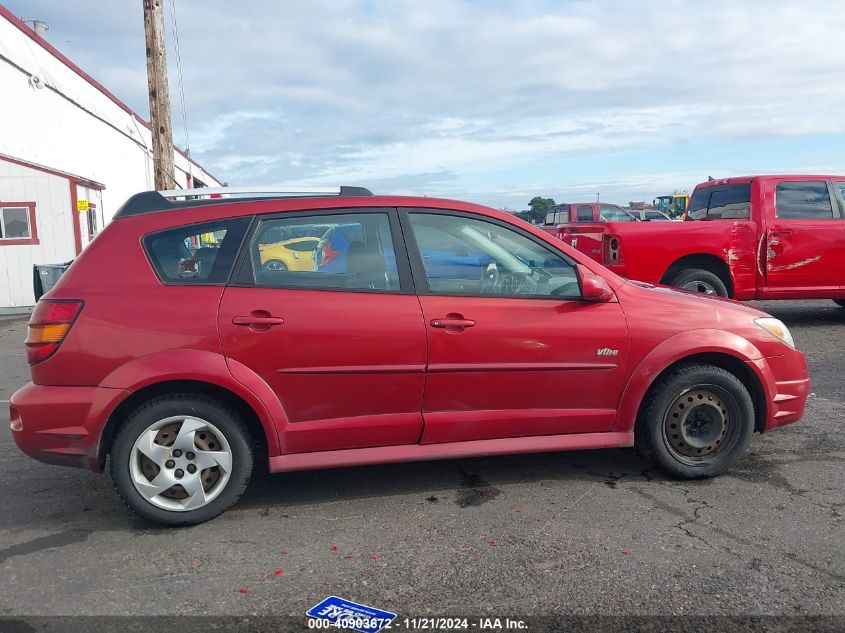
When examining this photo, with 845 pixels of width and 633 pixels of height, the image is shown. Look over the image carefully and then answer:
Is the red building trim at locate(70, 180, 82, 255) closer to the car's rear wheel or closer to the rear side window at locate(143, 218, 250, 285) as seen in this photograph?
the rear side window at locate(143, 218, 250, 285)

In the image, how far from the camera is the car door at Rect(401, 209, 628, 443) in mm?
4016

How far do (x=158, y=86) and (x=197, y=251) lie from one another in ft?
31.1

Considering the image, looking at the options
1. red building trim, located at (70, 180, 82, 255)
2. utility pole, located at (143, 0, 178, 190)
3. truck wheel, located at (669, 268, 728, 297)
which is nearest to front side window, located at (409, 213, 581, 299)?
truck wheel, located at (669, 268, 728, 297)

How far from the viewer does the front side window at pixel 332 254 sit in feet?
13.1

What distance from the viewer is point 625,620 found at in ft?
9.57

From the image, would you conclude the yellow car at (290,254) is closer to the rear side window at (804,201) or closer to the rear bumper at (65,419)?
the rear bumper at (65,419)

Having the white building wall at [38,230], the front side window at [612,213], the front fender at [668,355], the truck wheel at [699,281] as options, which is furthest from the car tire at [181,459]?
the front side window at [612,213]

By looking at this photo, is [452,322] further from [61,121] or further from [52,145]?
[61,121]

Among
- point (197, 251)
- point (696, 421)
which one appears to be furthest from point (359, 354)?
point (696, 421)

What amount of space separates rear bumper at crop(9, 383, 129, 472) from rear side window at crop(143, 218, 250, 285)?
694 millimetres

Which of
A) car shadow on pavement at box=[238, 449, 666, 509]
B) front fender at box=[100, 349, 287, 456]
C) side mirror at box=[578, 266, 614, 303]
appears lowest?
car shadow on pavement at box=[238, 449, 666, 509]

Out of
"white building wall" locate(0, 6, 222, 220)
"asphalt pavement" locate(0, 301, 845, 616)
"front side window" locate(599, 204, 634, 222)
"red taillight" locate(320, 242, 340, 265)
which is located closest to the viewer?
"asphalt pavement" locate(0, 301, 845, 616)

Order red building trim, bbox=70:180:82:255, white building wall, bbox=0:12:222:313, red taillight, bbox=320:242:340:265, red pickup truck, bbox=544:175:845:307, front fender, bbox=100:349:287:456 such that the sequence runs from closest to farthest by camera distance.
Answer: front fender, bbox=100:349:287:456 < red taillight, bbox=320:242:340:265 < red pickup truck, bbox=544:175:845:307 < white building wall, bbox=0:12:222:313 < red building trim, bbox=70:180:82:255

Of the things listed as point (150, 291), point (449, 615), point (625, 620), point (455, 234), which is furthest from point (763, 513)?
point (150, 291)
